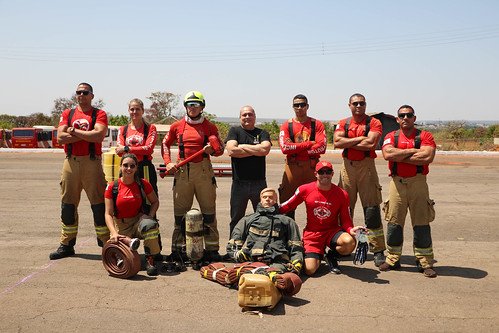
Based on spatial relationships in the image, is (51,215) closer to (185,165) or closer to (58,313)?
(185,165)

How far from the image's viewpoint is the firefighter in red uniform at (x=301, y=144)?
22.3 ft

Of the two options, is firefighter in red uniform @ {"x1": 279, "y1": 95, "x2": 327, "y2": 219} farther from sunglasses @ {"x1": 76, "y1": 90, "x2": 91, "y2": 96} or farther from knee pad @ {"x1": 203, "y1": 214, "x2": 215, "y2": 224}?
sunglasses @ {"x1": 76, "y1": 90, "x2": 91, "y2": 96}

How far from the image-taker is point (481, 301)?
17.4ft

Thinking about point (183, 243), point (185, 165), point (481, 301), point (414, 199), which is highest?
point (185, 165)

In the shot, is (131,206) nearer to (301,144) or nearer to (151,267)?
(151,267)

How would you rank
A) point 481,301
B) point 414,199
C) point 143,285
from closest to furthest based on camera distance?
point 481,301 → point 143,285 → point 414,199

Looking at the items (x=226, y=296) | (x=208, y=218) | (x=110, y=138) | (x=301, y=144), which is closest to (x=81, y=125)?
(x=208, y=218)

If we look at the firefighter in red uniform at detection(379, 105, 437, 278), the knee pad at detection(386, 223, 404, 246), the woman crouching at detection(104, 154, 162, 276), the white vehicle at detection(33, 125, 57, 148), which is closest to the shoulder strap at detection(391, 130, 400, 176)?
the firefighter in red uniform at detection(379, 105, 437, 278)

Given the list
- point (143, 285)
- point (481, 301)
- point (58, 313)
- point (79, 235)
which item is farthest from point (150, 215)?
point (481, 301)

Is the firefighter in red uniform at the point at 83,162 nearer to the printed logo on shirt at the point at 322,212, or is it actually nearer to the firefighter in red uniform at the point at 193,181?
the firefighter in red uniform at the point at 193,181

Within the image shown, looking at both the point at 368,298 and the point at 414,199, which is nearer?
the point at 368,298

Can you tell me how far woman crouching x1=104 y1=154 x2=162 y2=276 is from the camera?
623 centimetres

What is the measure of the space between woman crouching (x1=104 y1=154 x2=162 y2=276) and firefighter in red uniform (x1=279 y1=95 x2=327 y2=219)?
6.33 ft

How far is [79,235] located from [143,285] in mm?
3108
